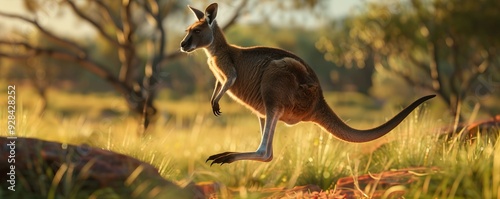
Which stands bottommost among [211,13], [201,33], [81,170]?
[81,170]

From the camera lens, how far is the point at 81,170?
501 cm

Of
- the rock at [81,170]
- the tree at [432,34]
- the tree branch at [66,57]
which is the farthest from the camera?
the tree at [432,34]

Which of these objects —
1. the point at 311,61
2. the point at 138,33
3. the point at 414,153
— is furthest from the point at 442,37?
the point at 311,61

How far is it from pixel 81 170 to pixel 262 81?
1858 millimetres

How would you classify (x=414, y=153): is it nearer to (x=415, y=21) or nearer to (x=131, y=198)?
(x=131, y=198)

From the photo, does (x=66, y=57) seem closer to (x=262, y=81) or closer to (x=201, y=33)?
(x=201, y=33)

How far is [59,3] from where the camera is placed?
14430mm

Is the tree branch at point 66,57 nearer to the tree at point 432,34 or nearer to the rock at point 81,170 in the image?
the tree at point 432,34

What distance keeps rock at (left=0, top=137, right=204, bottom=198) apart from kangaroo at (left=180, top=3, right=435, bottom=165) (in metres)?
0.81

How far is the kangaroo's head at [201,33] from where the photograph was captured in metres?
5.90

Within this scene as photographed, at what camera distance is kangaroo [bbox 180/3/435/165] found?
5980 mm

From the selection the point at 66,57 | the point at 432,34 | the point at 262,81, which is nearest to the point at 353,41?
the point at 432,34

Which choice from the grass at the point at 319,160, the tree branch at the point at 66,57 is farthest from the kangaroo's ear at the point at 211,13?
the tree branch at the point at 66,57

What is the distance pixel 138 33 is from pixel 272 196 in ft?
116
